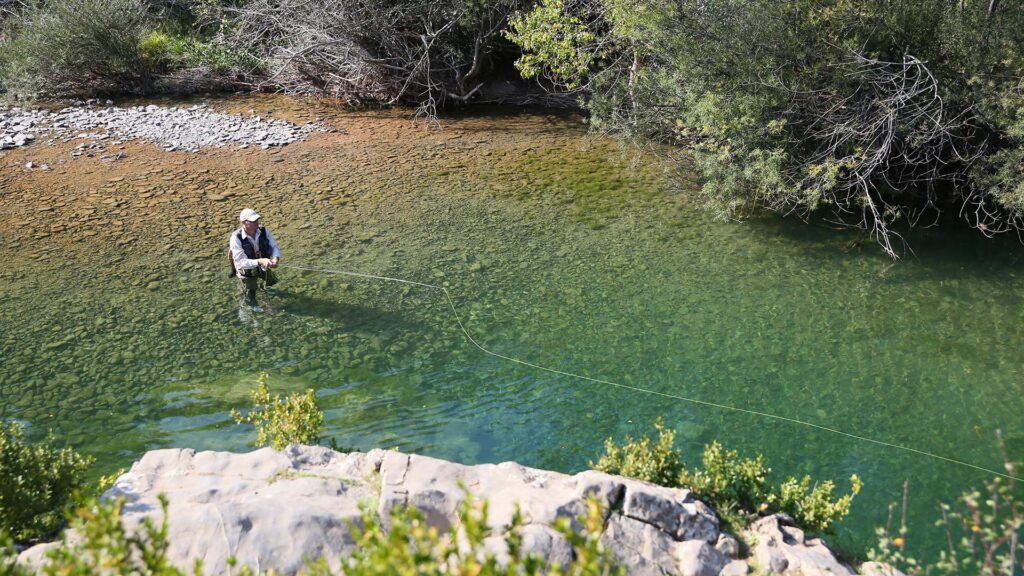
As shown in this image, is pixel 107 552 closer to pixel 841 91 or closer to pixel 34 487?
pixel 34 487

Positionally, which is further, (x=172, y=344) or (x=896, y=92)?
(x=896, y=92)

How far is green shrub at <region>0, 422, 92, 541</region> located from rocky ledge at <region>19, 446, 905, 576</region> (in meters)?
0.42

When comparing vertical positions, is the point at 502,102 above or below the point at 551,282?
above

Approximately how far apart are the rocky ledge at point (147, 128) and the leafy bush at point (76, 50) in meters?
1.23

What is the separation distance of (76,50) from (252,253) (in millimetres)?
12173

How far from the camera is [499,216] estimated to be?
13.1 metres

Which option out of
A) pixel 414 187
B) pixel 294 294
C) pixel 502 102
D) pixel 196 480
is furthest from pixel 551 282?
pixel 502 102

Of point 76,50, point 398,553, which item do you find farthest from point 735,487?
point 76,50

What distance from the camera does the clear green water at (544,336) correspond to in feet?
25.7

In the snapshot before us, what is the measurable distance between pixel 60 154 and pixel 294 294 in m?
8.10

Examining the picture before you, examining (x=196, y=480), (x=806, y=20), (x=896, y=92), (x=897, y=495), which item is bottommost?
(x=897, y=495)

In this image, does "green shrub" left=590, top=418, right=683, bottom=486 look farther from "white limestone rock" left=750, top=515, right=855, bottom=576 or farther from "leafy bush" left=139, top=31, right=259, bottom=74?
"leafy bush" left=139, top=31, right=259, bottom=74

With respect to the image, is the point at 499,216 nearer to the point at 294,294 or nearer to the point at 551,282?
the point at 551,282

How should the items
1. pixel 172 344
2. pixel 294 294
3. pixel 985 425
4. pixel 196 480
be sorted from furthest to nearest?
pixel 294 294 < pixel 172 344 < pixel 985 425 < pixel 196 480
